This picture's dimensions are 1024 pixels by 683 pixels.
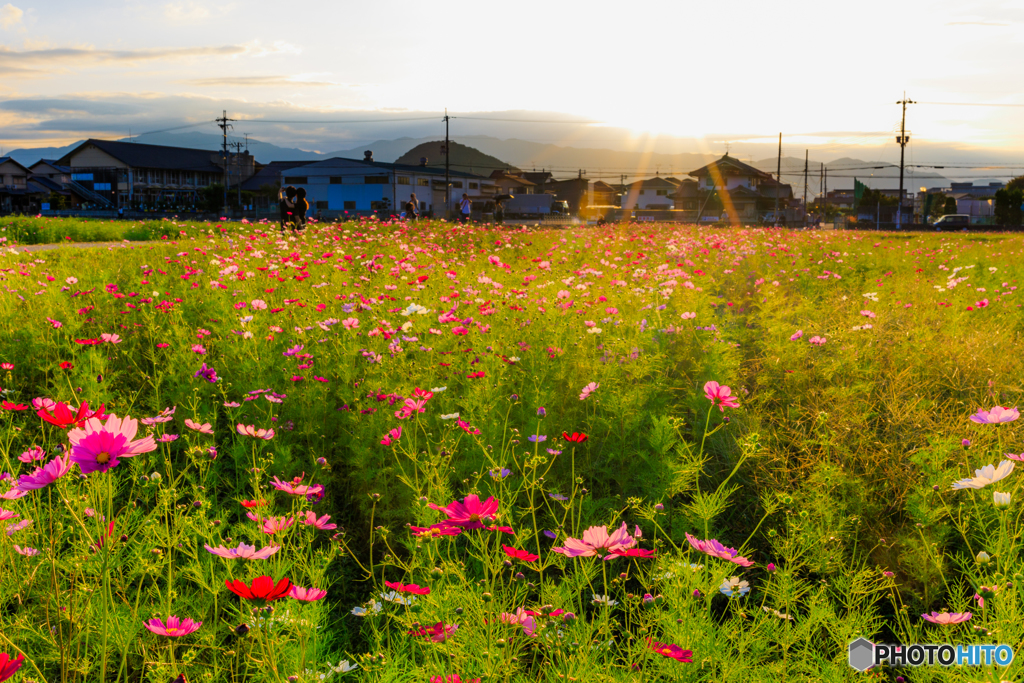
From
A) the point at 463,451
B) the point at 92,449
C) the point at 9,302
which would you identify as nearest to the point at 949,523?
the point at 463,451

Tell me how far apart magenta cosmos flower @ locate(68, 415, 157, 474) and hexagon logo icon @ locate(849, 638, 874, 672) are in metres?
1.65

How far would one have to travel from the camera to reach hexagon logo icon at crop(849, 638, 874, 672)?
1.57 m

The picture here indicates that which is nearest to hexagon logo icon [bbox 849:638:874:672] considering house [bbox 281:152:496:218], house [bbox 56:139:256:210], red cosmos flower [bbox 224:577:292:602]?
red cosmos flower [bbox 224:577:292:602]

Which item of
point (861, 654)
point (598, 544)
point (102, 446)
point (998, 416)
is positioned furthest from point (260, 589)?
point (998, 416)

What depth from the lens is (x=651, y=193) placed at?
232 ft

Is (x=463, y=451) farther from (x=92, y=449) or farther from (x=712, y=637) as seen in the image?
(x=92, y=449)

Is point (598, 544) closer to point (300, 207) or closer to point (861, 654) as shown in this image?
point (861, 654)

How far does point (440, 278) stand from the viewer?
5.81 meters

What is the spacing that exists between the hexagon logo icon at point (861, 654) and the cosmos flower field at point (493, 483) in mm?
29

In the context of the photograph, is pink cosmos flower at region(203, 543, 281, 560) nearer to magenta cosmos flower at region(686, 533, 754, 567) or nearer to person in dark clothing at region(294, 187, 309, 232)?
magenta cosmos flower at region(686, 533, 754, 567)

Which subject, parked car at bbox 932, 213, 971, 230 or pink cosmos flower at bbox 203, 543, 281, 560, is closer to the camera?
pink cosmos flower at bbox 203, 543, 281, 560

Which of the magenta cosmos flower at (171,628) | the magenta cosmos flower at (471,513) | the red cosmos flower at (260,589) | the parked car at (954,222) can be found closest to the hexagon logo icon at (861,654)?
the magenta cosmos flower at (471,513)

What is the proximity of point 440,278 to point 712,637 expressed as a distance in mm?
4617

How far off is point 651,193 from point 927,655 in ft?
237
